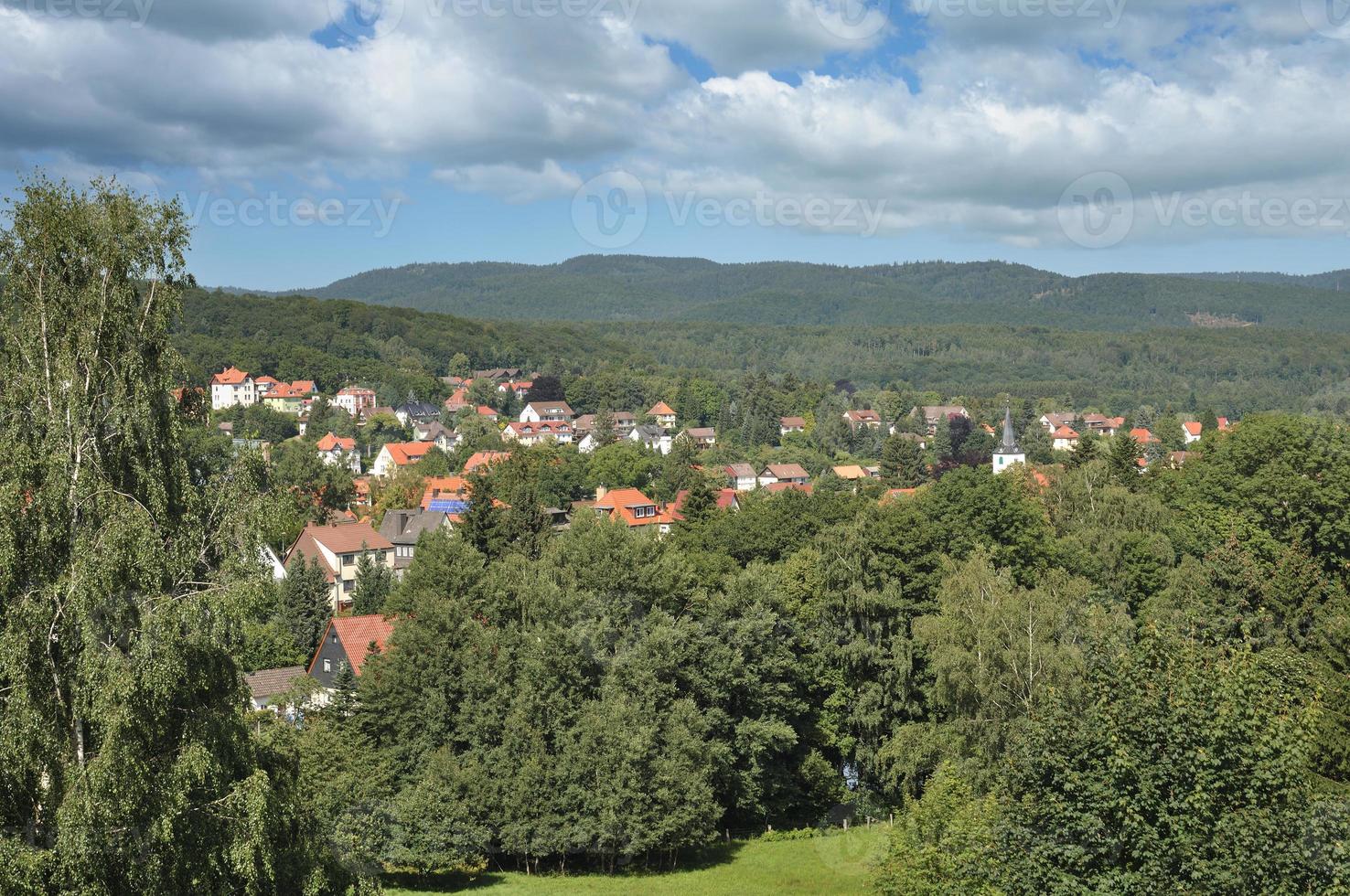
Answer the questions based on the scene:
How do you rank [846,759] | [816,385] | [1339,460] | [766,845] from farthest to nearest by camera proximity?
[816,385]
[1339,460]
[846,759]
[766,845]

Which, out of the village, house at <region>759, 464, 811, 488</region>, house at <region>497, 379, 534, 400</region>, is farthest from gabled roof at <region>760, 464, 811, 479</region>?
house at <region>497, 379, 534, 400</region>

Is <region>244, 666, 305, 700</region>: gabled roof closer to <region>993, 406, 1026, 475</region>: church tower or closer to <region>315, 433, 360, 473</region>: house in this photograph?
<region>315, 433, 360, 473</region>: house

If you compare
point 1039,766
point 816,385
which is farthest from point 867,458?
point 1039,766

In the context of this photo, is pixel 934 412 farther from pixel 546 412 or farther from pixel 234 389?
pixel 234 389

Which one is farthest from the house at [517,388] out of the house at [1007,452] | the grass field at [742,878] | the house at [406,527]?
the grass field at [742,878]

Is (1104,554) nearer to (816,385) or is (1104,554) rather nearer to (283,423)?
(283,423)

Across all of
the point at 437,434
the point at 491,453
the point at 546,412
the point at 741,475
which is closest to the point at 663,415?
the point at 546,412
